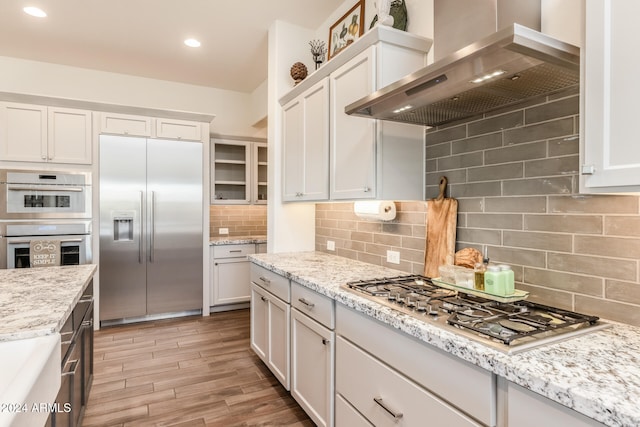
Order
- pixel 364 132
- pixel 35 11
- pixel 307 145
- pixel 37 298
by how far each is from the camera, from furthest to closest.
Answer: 1. pixel 35 11
2. pixel 307 145
3. pixel 364 132
4. pixel 37 298

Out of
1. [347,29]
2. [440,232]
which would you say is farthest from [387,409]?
[347,29]

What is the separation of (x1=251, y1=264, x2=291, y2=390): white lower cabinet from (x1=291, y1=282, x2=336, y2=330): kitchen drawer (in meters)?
0.12

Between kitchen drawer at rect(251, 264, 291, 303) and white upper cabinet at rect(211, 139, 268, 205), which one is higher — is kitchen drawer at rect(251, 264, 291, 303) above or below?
below

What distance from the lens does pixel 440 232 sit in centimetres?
199

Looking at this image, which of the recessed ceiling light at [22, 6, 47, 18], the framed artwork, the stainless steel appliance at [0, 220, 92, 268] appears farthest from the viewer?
the stainless steel appliance at [0, 220, 92, 268]

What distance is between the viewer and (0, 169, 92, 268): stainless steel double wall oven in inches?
A: 135

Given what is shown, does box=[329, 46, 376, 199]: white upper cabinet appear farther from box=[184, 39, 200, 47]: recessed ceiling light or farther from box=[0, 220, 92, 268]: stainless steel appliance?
box=[0, 220, 92, 268]: stainless steel appliance

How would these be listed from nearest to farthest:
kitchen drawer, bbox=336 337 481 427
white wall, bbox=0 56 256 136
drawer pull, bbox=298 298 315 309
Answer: kitchen drawer, bbox=336 337 481 427 < drawer pull, bbox=298 298 315 309 < white wall, bbox=0 56 256 136

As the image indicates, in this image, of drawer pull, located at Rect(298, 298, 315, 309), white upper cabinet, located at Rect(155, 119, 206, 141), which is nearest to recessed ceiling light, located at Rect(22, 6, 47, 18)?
white upper cabinet, located at Rect(155, 119, 206, 141)

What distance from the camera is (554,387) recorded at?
2.78 ft

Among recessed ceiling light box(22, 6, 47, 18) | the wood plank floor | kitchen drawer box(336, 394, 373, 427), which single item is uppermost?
recessed ceiling light box(22, 6, 47, 18)

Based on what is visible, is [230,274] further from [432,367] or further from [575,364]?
[575,364]

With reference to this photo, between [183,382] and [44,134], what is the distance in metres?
2.90

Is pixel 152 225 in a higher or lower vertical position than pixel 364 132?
lower
